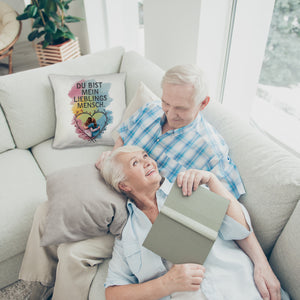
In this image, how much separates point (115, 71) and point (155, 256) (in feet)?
4.65

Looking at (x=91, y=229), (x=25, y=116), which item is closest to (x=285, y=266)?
(x=91, y=229)

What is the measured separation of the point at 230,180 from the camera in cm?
107

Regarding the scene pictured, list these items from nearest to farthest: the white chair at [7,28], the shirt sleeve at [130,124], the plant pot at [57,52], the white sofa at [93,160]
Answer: the white sofa at [93,160] → the shirt sleeve at [130,124] → the plant pot at [57,52] → the white chair at [7,28]

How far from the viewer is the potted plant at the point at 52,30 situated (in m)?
2.53

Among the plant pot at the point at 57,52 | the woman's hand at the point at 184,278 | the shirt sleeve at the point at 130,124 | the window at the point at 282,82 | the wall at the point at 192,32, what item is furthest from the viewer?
the plant pot at the point at 57,52

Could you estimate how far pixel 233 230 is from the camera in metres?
0.91

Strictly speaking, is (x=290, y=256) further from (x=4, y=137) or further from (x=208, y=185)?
(x=4, y=137)

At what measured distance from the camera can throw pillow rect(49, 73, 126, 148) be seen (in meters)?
1.60

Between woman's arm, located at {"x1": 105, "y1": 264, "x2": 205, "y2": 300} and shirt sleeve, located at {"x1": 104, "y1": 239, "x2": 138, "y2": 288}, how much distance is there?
0.12 ft

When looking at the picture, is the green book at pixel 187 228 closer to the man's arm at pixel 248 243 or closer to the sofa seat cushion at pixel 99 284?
the man's arm at pixel 248 243

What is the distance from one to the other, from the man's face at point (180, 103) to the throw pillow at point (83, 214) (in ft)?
1.39

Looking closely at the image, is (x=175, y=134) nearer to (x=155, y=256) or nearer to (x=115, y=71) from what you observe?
(x=155, y=256)

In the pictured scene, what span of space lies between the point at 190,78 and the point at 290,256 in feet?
2.43

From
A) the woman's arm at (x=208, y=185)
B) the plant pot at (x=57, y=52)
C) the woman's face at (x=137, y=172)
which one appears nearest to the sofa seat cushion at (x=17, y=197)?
the woman's face at (x=137, y=172)
